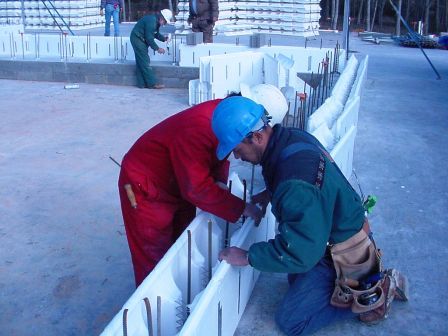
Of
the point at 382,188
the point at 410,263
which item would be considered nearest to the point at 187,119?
the point at 410,263

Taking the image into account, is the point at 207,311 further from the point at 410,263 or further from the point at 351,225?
the point at 410,263

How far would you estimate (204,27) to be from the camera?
43.3 ft

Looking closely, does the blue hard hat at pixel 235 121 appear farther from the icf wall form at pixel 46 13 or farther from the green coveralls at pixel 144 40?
the icf wall form at pixel 46 13

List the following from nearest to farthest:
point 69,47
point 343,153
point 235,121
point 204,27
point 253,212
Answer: point 235,121 < point 253,212 < point 343,153 < point 204,27 < point 69,47

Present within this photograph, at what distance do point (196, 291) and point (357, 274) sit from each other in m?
0.84

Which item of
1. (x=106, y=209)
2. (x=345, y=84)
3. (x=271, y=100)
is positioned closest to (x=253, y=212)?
(x=271, y=100)

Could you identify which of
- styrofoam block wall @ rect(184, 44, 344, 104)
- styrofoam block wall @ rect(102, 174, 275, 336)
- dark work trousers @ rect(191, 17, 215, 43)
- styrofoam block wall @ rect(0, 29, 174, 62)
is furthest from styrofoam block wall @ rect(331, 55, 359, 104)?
styrofoam block wall @ rect(0, 29, 174, 62)

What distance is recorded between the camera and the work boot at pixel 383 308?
2957 mm

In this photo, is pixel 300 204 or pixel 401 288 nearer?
pixel 300 204

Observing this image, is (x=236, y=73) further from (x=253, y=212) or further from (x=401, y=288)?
(x=401, y=288)

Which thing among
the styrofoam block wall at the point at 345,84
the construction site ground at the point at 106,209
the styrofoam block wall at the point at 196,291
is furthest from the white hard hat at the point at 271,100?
the styrofoam block wall at the point at 345,84

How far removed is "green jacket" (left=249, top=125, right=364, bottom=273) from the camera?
2.37 metres

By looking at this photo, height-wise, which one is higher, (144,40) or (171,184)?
(144,40)

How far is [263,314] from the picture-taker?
316 cm
